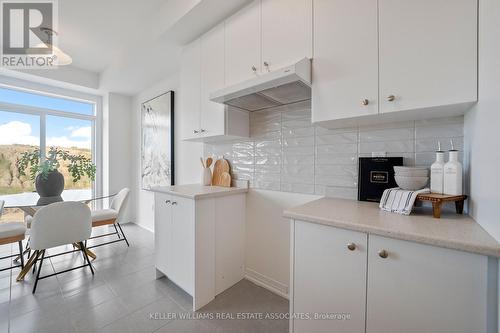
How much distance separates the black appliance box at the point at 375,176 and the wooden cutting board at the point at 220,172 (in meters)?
1.28

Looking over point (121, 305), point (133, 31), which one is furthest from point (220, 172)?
point (133, 31)

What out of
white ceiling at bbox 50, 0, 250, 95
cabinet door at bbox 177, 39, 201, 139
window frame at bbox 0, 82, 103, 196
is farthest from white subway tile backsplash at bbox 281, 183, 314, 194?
window frame at bbox 0, 82, 103, 196

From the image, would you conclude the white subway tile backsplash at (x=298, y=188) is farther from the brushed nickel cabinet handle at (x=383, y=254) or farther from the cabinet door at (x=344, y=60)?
the brushed nickel cabinet handle at (x=383, y=254)

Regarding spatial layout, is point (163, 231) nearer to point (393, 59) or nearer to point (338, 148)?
point (338, 148)

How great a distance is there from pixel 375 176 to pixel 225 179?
1.41m

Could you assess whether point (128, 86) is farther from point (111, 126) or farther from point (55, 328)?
point (55, 328)

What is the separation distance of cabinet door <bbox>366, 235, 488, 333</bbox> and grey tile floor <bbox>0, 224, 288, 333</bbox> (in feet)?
2.94

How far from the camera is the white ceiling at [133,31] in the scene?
181 cm

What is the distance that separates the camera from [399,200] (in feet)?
3.48

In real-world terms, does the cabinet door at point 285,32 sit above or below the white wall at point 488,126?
above

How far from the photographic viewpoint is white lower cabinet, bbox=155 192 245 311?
1.63 meters

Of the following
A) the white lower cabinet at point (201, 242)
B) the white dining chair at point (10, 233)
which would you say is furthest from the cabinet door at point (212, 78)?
the white dining chair at point (10, 233)

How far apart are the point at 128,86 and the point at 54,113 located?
4.57 feet

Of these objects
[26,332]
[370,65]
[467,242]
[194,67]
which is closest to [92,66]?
[194,67]
